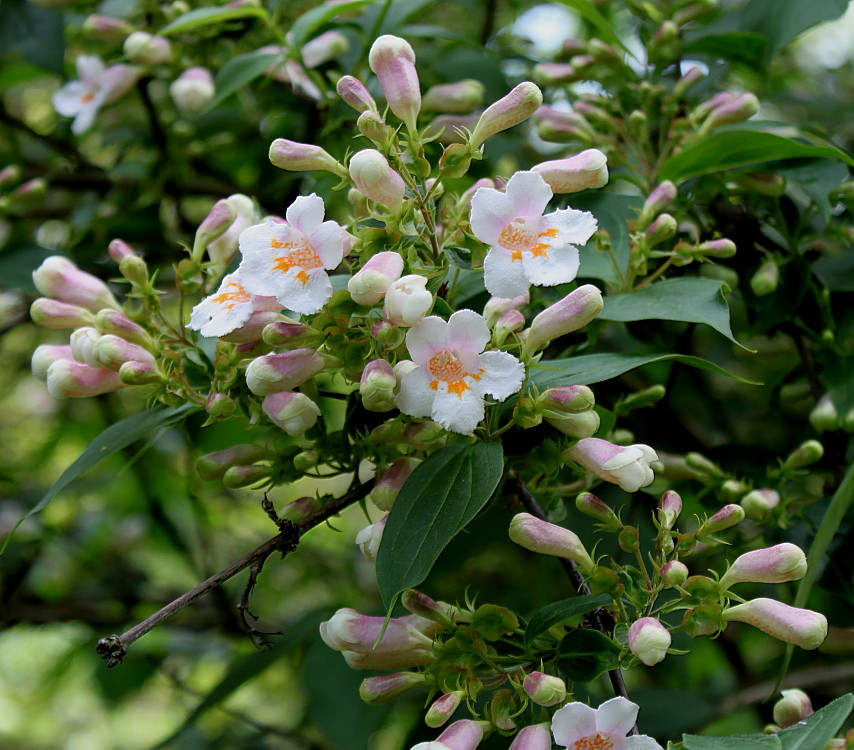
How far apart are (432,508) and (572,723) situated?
0.99 feet

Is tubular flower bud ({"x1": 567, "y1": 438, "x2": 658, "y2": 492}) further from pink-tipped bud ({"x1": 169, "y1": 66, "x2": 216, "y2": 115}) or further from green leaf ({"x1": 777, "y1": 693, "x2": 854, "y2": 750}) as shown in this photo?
pink-tipped bud ({"x1": 169, "y1": 66, "x2": 216, "y2": 115})

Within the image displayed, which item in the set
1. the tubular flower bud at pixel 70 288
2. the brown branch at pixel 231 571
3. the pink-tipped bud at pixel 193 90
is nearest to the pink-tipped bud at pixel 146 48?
Result: the pink-tipped bud at pixel 193 90

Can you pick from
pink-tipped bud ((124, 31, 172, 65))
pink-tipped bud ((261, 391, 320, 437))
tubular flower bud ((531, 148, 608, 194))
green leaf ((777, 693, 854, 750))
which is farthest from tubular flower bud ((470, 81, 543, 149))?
pink-tipped bud ((124, 31, 172, 65))

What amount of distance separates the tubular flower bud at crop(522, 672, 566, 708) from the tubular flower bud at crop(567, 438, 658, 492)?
0.29 meters

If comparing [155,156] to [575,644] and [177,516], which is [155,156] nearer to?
[177,516]

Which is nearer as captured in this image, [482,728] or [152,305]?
[482,728]

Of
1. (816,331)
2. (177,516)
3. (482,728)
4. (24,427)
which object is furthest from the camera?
(24,427)

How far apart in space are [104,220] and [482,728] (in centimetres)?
178

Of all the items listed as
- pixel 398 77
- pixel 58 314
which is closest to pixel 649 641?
pixel 398 77

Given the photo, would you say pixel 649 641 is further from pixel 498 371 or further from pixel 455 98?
pixel 455 98

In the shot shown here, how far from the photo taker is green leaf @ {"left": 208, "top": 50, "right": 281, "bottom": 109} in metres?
1.92

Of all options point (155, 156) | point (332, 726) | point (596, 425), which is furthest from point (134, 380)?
point (155, 156)

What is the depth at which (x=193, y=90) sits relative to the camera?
2223 mm

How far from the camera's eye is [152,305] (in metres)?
1.42
